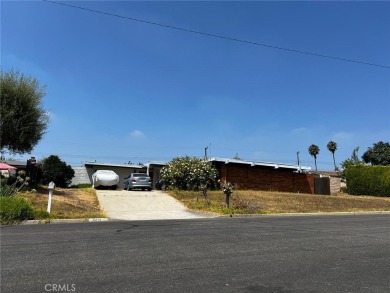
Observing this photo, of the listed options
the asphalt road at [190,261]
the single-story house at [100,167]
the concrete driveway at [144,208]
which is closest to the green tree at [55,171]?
the single-story house at [100,167]

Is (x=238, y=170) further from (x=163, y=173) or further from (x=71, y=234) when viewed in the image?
(x=71, y=234)

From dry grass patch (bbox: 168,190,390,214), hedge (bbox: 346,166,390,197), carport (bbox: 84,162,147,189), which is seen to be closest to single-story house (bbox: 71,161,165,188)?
carport (bbox: 84,162,147,189)

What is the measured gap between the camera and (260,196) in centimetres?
2498

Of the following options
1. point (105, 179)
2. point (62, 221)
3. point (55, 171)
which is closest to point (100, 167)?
point (55, 171)

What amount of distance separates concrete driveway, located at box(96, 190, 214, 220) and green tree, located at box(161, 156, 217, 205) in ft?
12.2

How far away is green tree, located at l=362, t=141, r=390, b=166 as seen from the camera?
56875mm

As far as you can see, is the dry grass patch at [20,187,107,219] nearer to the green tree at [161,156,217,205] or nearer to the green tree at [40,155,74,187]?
the green tree at [161,156,217,205]

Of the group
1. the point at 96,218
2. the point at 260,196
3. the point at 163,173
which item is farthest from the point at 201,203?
the point at 163,173

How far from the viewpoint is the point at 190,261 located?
6.74 meters

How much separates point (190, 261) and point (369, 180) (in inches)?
1186

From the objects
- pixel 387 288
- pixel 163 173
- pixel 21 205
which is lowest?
pixel 387 288

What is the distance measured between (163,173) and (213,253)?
23.2 metres

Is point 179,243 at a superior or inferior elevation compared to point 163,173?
inferior

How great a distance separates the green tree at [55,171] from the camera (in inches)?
1335
